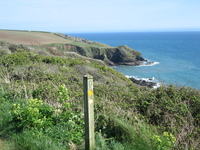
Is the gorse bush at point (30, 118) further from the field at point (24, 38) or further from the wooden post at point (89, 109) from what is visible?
the field at point (24, 38)

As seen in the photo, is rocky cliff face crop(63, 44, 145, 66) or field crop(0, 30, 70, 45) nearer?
field crop(0, 30, 70, 45)

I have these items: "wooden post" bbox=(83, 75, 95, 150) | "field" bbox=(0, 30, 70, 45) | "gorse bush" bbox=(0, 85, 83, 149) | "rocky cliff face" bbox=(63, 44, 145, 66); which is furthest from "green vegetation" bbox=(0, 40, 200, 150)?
"field" bbox=(0, 30, 70, 45)

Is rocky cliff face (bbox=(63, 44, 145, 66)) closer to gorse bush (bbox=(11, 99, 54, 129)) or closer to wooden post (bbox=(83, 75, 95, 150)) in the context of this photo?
gorse bush (bbox=(11, 99, 54, 129))

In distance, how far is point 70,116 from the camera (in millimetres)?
5566

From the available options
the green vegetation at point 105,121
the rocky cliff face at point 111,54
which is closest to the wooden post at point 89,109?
the green vegetation at point 105,121

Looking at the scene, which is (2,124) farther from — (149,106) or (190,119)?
(190,119)

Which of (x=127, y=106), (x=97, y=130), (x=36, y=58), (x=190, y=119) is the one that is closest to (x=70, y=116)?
(x=97, y=130)

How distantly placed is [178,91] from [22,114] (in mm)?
6201

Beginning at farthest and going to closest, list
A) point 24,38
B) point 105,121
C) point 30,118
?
1. point 24,38
2. point 105,121
3. point 30,118

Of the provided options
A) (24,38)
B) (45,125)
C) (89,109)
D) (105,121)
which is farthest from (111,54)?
(89,109)

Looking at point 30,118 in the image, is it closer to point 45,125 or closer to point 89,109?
point 45,125

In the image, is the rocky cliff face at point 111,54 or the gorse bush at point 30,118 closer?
the gorse bush at point 30,118

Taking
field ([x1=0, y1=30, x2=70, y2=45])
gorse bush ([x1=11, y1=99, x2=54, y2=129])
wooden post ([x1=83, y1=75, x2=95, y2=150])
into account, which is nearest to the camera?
wooden post ([x1=83, y1=75, x2=95, y2=150])

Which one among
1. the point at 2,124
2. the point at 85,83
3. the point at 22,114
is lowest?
the point at 2,124
